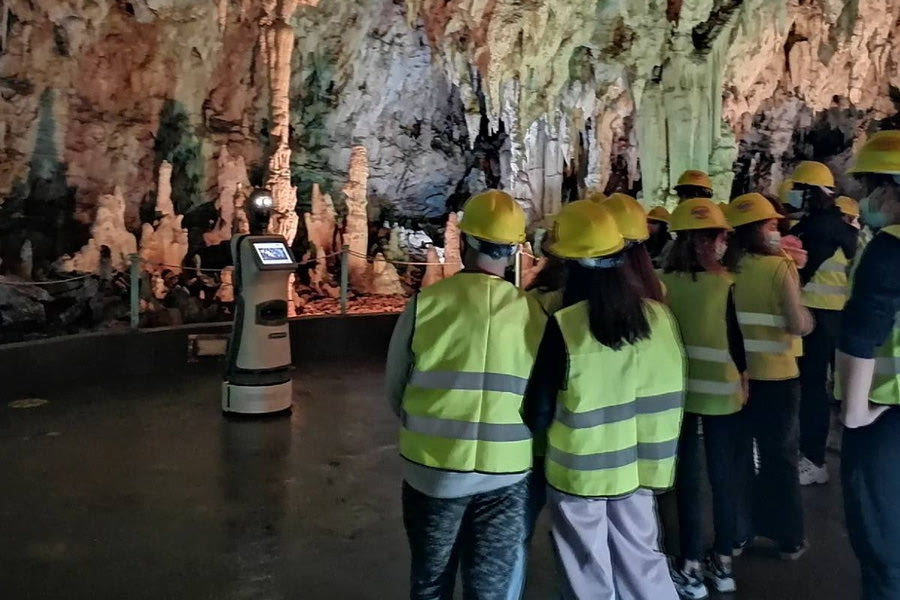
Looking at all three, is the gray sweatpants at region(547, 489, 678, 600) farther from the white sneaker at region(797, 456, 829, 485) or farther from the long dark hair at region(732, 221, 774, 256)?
the white sneaker at region(797, 456, 829, 485)

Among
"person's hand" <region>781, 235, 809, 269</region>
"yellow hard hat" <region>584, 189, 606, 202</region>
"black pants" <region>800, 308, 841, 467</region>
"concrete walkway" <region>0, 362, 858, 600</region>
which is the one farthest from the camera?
"black pants" <region>800, 308, 841, 467</region>

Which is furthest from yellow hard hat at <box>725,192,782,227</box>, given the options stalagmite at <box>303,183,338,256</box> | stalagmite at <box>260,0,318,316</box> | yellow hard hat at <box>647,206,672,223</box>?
stalagmite at <box>303,183,338,256</box>

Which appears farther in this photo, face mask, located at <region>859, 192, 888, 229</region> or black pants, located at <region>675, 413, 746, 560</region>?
black pants, located at <region>675, 413, 746, 560</region>

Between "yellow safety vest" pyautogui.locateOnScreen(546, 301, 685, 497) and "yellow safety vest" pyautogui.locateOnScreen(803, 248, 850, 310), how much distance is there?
2.40 metres

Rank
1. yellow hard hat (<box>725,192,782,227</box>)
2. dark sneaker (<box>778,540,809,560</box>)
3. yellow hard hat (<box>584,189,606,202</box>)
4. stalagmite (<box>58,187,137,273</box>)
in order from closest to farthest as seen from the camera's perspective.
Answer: yellow hard hat (<box>584,189,606,202</box>) < yellow hard hat (<box>725,192,782,227</box>) < dark sneaker (<box>778,540,809,560</box>) < stalagmite (<box>58,187,137,273</box>)

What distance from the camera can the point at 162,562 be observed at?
341 cm

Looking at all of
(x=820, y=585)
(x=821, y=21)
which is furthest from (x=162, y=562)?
(x=821, y=21)

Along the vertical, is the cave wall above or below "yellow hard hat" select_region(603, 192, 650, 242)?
above

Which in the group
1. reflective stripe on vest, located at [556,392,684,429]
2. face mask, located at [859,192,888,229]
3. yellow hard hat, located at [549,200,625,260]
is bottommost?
reflective stripe on vest, located at [556,392,684,429]

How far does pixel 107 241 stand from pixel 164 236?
0.69m

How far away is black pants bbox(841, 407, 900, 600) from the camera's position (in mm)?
2314

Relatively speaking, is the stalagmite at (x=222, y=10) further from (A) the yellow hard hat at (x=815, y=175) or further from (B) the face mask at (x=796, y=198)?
(A) the yellow hard hat at (x=815, y=175)

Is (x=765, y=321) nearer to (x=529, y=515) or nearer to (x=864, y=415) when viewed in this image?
(x=864, y=415)

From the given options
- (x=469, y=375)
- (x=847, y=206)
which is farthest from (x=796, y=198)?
(x=469, y=375)
